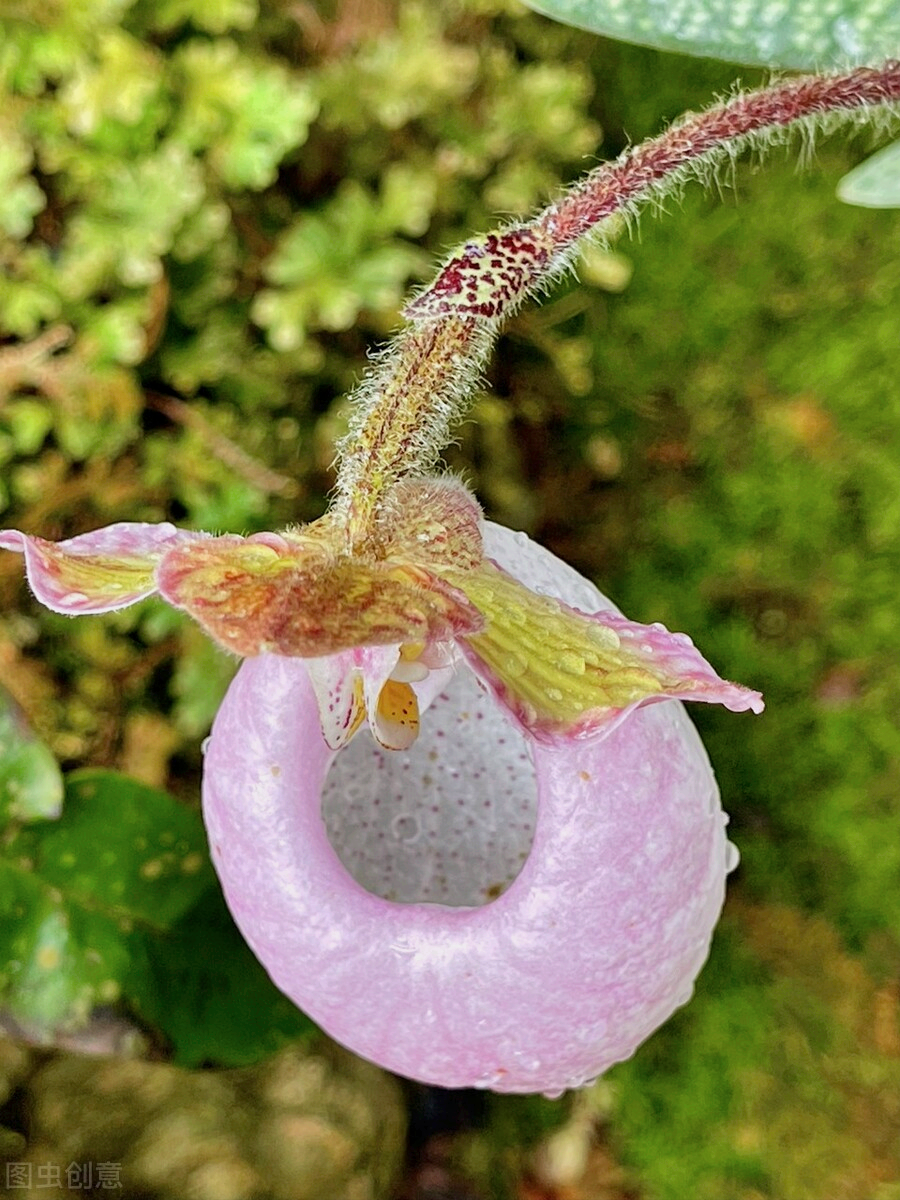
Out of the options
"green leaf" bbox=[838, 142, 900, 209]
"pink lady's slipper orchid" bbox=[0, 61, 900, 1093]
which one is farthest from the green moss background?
"pink lady's slipper orchid" bbox=[0, 61, 900, 1093]

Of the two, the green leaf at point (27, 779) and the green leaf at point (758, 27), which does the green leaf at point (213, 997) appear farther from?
the green leaf at point (758, 27)

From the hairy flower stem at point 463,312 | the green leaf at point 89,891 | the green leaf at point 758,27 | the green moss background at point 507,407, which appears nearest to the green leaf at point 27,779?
the green leaf at point 89,891

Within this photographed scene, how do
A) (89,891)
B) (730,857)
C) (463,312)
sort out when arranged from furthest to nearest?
(89,891) < (730,857) < (463,312)

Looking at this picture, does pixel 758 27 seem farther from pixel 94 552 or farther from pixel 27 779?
pixel 27 779

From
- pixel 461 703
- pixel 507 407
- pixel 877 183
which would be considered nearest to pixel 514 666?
pixel 461 703

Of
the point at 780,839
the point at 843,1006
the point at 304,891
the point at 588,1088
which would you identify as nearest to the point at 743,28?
the point at 304,891

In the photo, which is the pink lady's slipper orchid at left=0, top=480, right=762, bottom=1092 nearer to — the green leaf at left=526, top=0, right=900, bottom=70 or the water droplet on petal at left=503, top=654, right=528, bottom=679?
the water droplet on petal at left=503, top=654, right=528, bottom=679

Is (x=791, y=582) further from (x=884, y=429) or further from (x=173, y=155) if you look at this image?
(x=173, y=155)
